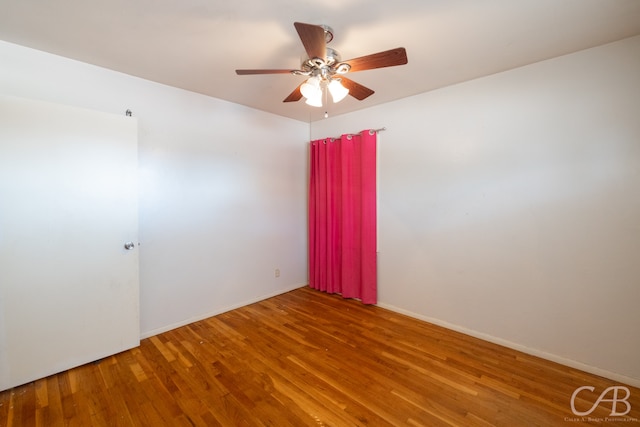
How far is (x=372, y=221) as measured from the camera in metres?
3.20

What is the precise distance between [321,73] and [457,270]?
2.21 m

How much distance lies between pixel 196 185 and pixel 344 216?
1.77 m

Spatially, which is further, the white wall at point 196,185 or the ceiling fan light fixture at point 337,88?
the white wall at point 196,185

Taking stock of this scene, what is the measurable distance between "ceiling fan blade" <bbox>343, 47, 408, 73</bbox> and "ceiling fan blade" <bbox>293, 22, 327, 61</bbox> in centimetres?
20

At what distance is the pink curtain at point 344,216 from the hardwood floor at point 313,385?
0.82 meters

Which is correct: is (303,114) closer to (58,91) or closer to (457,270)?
(58,91)

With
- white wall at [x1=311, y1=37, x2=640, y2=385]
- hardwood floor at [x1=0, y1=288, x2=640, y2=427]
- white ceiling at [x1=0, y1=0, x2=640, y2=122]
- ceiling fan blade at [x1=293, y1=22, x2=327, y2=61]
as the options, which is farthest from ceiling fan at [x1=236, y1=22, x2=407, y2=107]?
hardwood floor at [x1=0, y1=288, x2=640, y2=427]

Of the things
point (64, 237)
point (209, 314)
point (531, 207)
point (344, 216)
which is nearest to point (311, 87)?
point (344, 216)

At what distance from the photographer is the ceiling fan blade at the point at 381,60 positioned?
146 cm

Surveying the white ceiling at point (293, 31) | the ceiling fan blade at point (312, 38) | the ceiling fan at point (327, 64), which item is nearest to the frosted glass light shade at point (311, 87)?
the ceiling fan at point (327, 64)

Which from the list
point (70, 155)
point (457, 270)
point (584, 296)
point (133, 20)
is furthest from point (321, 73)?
point (584, 296)

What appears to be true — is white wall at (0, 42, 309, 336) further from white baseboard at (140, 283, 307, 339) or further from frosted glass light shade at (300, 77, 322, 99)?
frosted glass light shade at (300, 77, 322, 99)

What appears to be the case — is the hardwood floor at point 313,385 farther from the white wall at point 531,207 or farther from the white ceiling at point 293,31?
the white ceiling at point 293,31

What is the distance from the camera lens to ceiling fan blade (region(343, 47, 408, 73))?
1.46 metres
